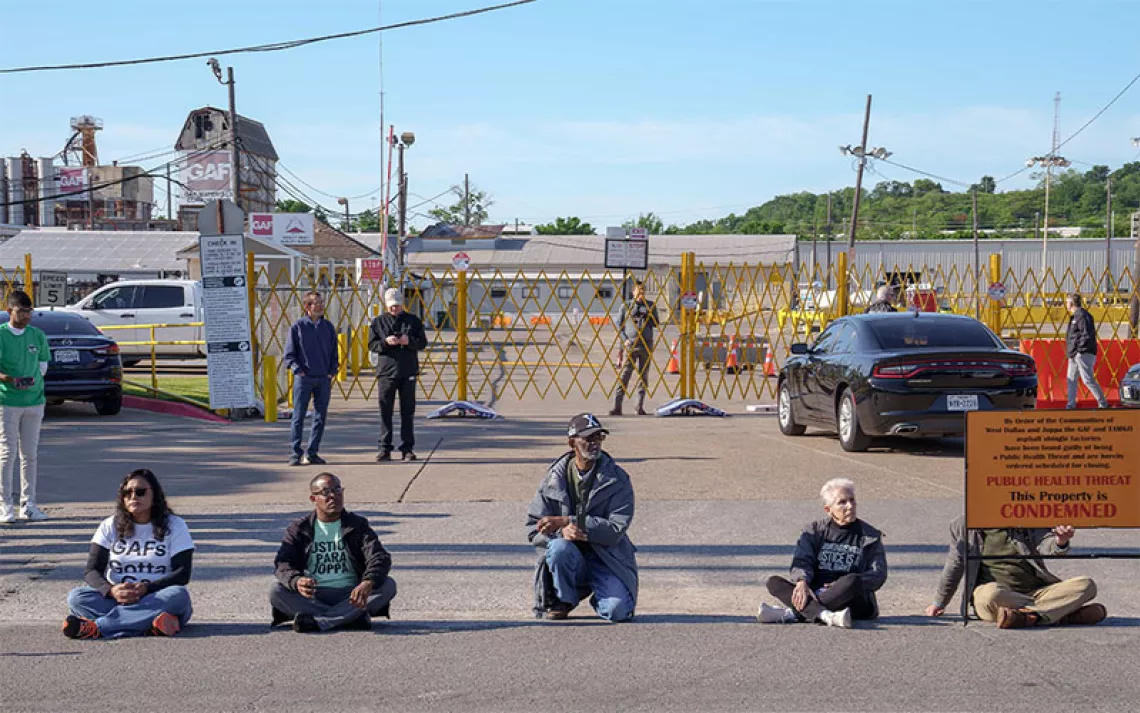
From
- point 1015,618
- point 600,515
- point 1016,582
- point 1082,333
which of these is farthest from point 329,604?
point 1082,333

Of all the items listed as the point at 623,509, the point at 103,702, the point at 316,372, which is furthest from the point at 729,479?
the point at 103,702

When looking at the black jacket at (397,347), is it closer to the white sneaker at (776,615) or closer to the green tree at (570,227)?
the white sneaker at (776,615)

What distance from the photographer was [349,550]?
23.2 ft

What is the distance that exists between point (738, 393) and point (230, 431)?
10.4m

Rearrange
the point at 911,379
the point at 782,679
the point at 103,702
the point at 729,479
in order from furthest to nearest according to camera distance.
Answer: the point at 911,379 → the point at 729,479 → the point at 782,679 → the point at 103,702

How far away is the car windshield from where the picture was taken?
1420 centimetres

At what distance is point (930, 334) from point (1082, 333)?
4607 millimetres

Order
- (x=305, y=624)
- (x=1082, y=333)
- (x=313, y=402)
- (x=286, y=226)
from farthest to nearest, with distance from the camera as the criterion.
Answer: (x=286, y=226)
(x=1082, y=333)
(x=313, y=402)
(x=305, y=624)

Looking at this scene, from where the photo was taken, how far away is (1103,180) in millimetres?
149375

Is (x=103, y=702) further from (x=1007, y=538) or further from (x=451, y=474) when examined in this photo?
(x=451, y=474)

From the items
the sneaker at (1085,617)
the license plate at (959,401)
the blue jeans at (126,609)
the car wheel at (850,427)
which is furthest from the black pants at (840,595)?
the car wheel at (850,427)

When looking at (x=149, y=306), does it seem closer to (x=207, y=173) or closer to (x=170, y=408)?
(x=170, y=408)

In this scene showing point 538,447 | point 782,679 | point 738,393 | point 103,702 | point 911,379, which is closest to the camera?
point 103,702

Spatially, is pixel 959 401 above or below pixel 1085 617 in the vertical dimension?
above
